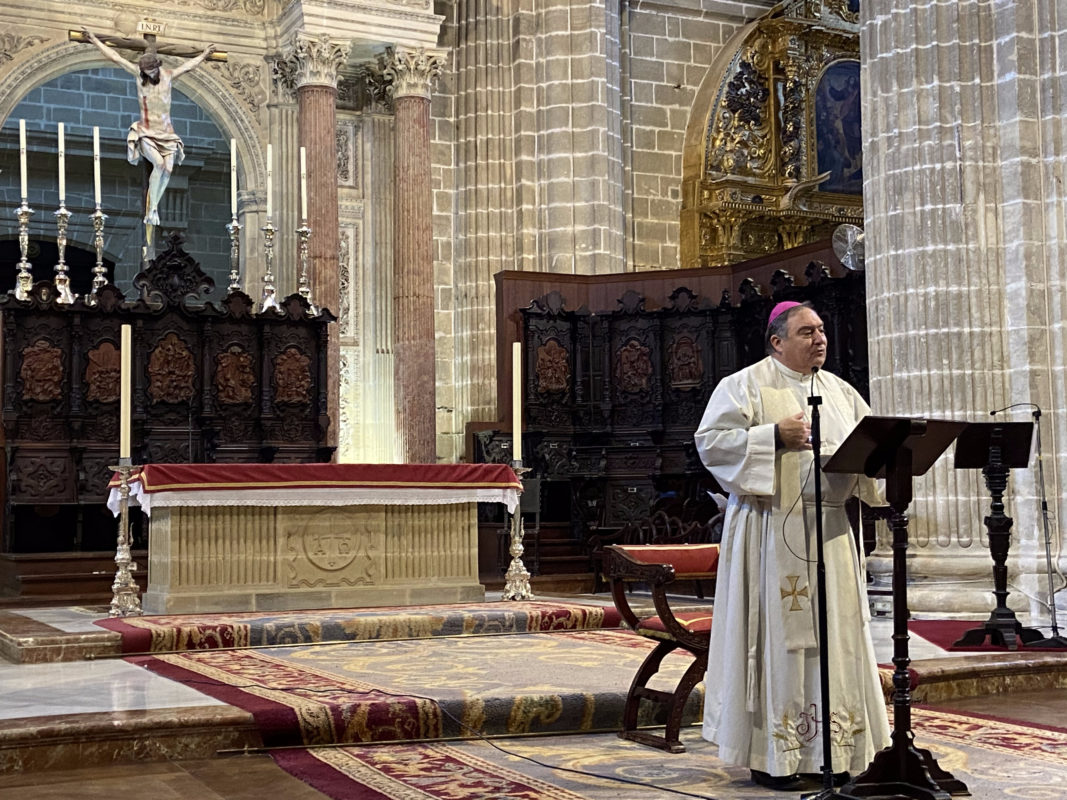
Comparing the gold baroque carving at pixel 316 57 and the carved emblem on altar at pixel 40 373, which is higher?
the gold baroque carving at pixel 316 57

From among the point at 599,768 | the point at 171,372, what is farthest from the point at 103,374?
the point at 599,768

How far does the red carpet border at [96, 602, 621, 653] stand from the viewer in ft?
26.7

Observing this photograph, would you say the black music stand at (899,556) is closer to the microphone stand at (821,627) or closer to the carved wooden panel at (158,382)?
the microphone stand at (821,627)

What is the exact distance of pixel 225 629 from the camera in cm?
826

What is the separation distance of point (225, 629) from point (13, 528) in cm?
462

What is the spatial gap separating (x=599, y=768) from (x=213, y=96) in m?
11.5

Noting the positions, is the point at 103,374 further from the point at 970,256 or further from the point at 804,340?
the point at 804,340

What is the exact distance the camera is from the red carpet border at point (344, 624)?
321 inches

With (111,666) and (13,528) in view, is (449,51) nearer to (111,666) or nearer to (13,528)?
(13,528)

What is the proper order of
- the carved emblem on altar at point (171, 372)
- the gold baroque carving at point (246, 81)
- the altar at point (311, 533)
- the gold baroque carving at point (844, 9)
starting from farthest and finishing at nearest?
the gold baroque carving at point (844, 9)
the gold baroque carving at point (246, 81)
the carved emblem on altar at point (171, 372)
the altar at point (311, 533)

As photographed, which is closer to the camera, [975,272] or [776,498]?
[776,498]

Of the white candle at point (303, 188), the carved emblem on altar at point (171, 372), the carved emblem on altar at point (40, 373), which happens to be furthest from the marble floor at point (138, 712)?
the white candle at point (303, 188)

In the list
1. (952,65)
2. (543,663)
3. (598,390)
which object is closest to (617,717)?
(543,663)

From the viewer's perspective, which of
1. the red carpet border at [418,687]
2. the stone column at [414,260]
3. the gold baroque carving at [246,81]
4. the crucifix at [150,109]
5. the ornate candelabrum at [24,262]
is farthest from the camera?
the gold baroque carving at [246,81]
